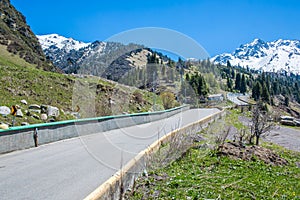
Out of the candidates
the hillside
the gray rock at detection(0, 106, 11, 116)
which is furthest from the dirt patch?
the hillside

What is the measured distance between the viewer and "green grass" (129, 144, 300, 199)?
716cm

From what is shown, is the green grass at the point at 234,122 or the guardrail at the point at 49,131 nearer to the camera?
the guardrail at the point at 49,131

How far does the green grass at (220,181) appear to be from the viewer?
716cm

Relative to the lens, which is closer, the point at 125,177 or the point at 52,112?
the point at 125,177

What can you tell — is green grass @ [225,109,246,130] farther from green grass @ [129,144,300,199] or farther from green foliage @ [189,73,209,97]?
Answer: green grass @ [129,144,300,199]

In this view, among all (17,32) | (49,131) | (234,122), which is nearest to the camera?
(49,131)

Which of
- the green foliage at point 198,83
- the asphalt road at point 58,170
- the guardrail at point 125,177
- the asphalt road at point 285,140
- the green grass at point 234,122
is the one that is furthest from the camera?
the green grass at point 234,122

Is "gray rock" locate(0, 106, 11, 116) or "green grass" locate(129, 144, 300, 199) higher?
"gray rock" locate(0, 106, 11, 116)

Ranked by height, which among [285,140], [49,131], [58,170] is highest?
[49,131]

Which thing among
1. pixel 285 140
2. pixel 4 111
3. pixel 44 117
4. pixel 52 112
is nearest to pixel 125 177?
pixel 4 111

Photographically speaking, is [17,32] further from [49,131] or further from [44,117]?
[49,131]

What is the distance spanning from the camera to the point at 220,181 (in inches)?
328

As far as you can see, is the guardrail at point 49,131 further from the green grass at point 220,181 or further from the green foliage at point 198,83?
the green foliage at point 198,83

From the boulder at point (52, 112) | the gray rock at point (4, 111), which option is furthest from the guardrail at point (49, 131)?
the boulder at point (52, 112)
